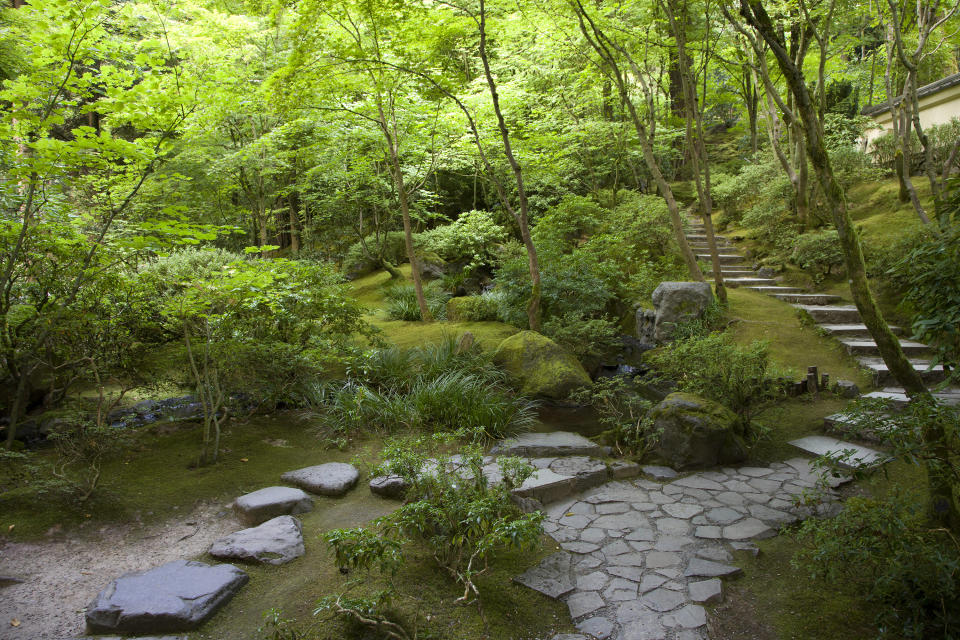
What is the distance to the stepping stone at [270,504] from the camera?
12.3ft

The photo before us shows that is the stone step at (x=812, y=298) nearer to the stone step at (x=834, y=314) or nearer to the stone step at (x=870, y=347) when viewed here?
the stone step at (x=834, y=314)

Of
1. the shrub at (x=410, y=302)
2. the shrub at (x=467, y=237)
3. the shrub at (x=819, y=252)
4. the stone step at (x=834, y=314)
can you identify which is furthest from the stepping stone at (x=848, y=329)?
the shrub at (x=410, y=302)

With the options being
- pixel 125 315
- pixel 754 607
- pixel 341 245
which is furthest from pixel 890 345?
pixel 341 245

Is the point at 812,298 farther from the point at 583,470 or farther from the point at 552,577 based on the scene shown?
the point at 552,577

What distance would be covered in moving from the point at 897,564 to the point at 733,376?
10.00 feet

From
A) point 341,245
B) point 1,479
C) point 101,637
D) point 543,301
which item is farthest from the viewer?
point 341,245

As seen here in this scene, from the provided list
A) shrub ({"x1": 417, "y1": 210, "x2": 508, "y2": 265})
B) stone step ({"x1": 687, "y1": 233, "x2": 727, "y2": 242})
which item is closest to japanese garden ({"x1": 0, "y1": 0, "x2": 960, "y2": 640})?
shrub ({"x1": 417, "y1": 210, "x2": 508, "y2": 265})

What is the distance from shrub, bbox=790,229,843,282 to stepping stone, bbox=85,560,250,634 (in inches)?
409

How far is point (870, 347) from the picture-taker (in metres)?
7.16

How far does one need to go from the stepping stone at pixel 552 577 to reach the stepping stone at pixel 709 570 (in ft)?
2.41

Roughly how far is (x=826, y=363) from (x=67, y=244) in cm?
896

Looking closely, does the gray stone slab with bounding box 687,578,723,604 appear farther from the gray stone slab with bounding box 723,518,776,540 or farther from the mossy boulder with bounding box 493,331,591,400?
the mossy boulder with bounding box 493,331,591,400

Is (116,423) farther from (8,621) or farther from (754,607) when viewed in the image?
(754,607)

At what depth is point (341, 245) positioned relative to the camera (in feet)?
46.6
